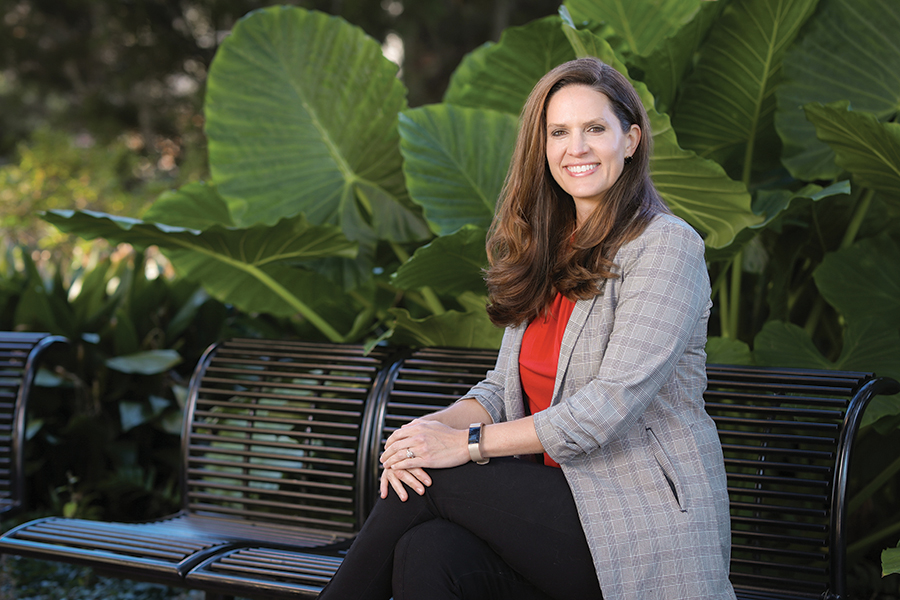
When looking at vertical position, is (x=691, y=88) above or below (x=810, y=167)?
above

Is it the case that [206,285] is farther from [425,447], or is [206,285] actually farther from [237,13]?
[237,13]

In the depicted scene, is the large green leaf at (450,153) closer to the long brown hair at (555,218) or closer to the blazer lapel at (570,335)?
the long brown hair at (555,218)

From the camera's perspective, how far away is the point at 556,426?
145 cm

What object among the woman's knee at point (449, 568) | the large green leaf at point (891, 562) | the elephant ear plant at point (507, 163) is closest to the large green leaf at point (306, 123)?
the elephant ear plant at point (507, 163)

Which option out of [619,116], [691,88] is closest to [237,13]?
[691,88]

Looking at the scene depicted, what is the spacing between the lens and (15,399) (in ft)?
8.63

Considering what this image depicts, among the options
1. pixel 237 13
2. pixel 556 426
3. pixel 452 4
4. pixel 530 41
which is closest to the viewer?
Answer: pixel 556 426

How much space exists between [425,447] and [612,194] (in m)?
0.61

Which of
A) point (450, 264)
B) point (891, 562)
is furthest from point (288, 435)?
point (891, 562)

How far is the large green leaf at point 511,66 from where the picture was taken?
2570 mm

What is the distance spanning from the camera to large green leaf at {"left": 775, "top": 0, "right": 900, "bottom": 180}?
225 cm

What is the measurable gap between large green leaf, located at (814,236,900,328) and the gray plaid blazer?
95 cm

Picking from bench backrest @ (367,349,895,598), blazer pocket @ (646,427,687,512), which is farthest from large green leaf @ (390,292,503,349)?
blazer pocket @ (646,427,687,512)

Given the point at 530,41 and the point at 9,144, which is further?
the point at 9,144
